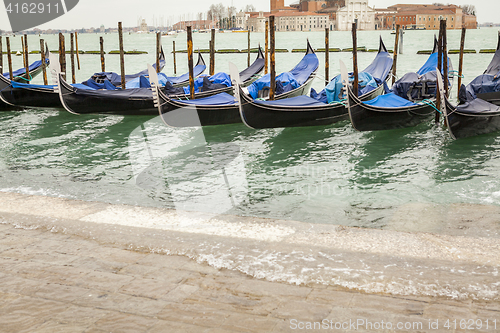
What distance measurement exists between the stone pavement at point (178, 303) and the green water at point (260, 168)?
2241 millimetres

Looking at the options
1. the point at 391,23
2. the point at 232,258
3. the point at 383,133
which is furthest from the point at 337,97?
the point at 391,23

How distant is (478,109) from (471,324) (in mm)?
7107

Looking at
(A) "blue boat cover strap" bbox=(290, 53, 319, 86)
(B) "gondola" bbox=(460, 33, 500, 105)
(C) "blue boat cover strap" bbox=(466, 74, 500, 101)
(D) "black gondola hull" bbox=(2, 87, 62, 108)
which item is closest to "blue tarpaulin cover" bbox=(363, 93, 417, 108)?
(B) "gondola" bbox=(460, 33, 500, 105)

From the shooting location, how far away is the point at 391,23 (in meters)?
106

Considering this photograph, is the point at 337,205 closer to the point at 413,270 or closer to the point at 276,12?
the point at 413,270

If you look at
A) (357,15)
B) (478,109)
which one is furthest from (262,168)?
(357,15)

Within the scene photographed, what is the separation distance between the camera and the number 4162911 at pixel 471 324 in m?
2.11

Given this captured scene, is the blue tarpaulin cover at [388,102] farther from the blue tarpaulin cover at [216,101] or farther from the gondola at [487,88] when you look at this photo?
the blue tarpaulin cover at [216,101]

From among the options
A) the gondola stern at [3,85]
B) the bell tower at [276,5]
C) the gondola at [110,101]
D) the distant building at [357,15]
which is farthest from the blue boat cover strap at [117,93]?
the bell tower at [276,5]

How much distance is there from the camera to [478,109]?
837cm

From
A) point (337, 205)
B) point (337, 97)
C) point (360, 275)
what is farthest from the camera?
point (337, 97)

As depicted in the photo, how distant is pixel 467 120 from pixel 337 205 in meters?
4.16

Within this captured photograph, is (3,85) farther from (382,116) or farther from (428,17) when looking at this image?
(428,17)

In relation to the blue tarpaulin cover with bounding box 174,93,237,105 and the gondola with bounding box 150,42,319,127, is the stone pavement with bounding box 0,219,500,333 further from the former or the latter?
the blue tarpaulin cover with bounding box 174,93,237,105
